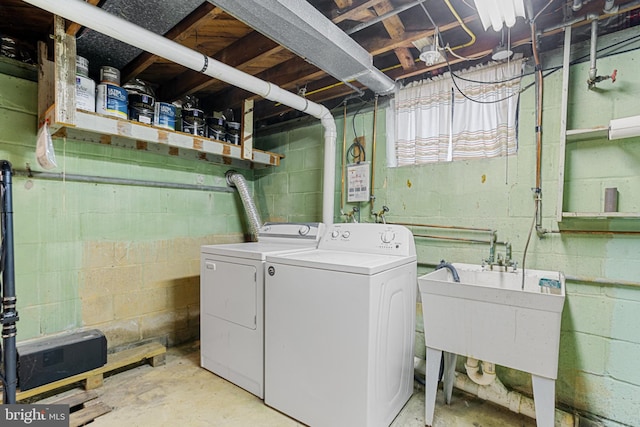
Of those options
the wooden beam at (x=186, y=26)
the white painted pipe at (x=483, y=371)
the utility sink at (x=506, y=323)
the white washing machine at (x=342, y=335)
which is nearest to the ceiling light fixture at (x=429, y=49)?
the white washing machine at (x=342, y=335)

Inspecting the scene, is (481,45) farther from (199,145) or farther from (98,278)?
(98,278)

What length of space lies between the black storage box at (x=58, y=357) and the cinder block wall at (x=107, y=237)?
0.22 m

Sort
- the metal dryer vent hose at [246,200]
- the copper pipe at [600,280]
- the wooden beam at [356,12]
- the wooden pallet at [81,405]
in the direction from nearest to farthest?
the wooden beam at [356,12]
the copper pipe at [600,280]
the wooden pallet at [81,405]
the metal dryer vent hose at [246,200]

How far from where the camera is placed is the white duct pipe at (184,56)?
1.38 metres

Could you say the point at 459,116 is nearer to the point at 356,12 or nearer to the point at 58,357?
the point at 356,12

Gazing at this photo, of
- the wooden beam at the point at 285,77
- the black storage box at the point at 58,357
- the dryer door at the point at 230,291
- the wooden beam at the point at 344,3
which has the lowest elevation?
the black storage box at the point at 58,357

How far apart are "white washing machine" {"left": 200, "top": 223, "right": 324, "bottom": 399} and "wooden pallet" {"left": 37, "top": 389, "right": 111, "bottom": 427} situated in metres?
0.69

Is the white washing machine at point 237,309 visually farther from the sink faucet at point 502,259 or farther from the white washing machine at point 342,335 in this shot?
the sink faucet at point 502,259

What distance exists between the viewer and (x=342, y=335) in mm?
1641

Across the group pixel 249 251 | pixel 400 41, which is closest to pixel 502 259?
pixel 400 41

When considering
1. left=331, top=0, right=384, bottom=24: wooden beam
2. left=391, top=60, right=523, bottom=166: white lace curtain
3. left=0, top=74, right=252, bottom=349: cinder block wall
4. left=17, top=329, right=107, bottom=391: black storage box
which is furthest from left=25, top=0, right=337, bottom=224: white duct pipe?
left=17, top=329, right=107, bottom=391: black storage box

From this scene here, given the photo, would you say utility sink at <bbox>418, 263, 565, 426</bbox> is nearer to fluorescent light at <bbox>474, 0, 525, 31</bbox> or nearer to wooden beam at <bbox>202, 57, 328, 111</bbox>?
fluorescent light at <bbox>474, 0, 525, 31</bbox>

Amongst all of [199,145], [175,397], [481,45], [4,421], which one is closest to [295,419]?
[175,397]

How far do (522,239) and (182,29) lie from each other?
2462mm
